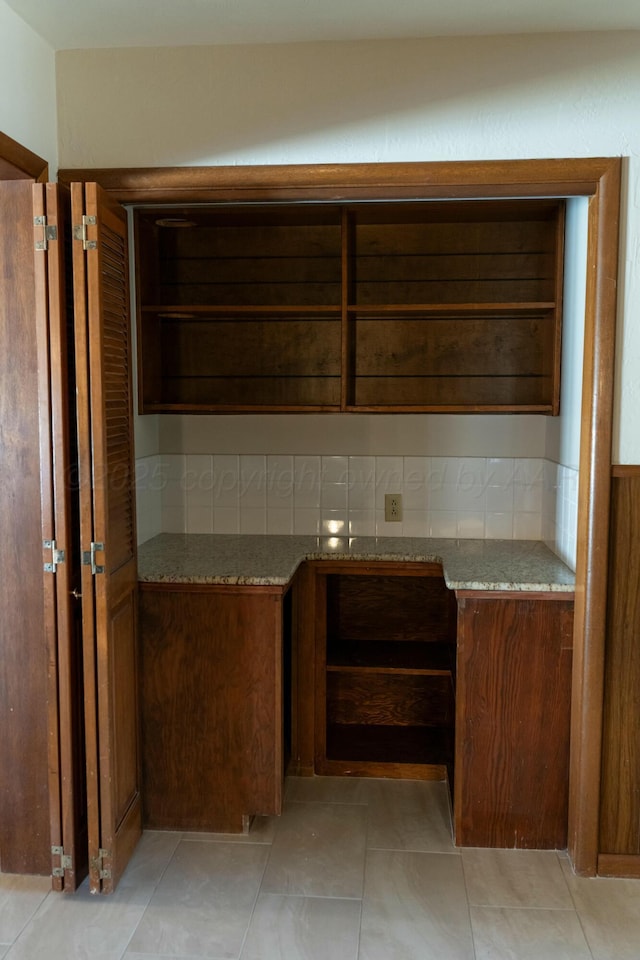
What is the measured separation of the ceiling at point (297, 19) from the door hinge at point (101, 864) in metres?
A: 2.46

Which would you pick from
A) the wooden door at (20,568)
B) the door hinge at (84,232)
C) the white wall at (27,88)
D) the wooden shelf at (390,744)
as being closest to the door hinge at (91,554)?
the wooden door at (20,568)

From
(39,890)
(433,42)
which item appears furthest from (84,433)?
(433,42)

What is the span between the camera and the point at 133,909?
7.65 feet

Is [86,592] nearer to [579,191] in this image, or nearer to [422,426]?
[422,426]

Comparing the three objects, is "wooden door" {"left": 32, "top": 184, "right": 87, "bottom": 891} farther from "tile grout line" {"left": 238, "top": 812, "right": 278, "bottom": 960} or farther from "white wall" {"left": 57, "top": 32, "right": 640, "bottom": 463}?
"tile grout line" {"left": 238, "top": 812, "right": 278, "bottom": 960}

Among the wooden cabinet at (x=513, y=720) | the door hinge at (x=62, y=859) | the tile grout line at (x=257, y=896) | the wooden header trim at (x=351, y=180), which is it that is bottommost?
the tile grout line at (x=257, y=896)

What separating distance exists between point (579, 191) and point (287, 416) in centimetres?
152

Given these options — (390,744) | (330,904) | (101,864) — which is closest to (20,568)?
(101,864)

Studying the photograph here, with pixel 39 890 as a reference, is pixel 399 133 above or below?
above

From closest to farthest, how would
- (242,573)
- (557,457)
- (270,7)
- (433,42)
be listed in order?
(270,7) → (433,42) → (242,573) → (557,457)

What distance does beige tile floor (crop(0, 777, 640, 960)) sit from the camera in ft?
7.13

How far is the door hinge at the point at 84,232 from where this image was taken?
7.23 feet

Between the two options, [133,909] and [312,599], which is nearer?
[133,909]

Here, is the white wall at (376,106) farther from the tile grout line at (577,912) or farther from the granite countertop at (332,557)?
the tile grout line at (577,912)
